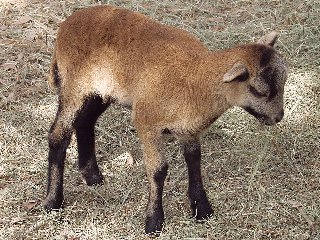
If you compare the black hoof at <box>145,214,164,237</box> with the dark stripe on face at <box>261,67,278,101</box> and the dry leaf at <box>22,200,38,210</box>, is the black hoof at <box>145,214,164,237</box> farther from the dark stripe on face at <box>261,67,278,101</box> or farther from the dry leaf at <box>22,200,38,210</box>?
the dark stripe on face at <box>261,67,278,101</box>

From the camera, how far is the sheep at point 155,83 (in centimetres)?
439

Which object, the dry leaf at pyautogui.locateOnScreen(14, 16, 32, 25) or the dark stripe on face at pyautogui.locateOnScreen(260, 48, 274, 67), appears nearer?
the dark stripe on face at pyautogui.locateOnScreen(260, 48, 274, 67)

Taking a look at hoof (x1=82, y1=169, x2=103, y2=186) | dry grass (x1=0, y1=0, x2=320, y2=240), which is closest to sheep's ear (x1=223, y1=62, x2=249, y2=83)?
dry grass (x1=0, y1=0, x2=320, y2=240)

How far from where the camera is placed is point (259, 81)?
429 centimetres

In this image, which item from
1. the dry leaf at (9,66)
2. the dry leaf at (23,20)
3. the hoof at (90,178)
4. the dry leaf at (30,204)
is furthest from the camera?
the dry leaf at (23,20)

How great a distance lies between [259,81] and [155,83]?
736 mm

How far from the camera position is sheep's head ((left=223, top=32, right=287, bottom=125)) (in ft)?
14.0

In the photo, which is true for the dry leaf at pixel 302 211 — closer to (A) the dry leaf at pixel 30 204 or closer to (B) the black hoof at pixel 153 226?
(B) the black hoof at pixel 153 226

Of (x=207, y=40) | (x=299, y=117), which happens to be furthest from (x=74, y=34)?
(x=207, y=40)

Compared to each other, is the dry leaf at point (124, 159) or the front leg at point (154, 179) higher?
the front leg at point (154, 179)

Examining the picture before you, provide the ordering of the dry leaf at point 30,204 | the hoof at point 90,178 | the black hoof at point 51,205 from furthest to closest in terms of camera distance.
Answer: the hoof at point 90,178, the dry leaf at point 30,204, the black hoof at point 51,205

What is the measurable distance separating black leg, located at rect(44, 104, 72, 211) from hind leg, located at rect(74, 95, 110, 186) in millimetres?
122

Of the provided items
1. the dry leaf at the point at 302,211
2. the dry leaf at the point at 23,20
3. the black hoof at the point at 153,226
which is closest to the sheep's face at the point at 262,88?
Result: the dry leaf at the point at 302,211

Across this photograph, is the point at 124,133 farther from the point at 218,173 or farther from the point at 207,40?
the point at 207,40
